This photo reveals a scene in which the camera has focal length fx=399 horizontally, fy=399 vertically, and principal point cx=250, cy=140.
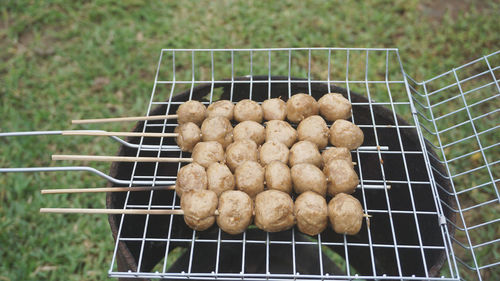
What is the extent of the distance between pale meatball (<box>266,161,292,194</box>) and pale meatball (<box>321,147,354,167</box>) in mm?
331

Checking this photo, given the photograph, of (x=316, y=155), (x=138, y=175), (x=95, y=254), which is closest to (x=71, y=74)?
(x=95, y=254)

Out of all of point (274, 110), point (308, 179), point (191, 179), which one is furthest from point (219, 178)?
point (274, 110)

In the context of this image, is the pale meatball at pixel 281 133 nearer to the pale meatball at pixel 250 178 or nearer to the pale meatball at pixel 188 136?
Result: the pale meatball at pixel 250 178

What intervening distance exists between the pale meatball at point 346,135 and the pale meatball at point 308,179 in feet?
1.10

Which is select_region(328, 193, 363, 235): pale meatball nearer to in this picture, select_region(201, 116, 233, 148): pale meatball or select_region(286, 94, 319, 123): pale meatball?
select_region(286, 94, 319, 123): pale meatball

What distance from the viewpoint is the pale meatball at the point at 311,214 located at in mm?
2518

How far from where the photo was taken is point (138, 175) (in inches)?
124

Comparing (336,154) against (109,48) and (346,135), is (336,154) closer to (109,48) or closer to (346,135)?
(346,135)

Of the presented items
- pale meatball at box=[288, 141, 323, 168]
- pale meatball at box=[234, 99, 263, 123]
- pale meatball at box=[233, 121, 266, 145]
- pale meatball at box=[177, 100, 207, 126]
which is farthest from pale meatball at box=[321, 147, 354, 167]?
pale meatball at box=[177, 100, 207, 126]

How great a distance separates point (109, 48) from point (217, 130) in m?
3.99

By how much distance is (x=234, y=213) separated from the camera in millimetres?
2508

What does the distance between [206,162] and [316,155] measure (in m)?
0.78

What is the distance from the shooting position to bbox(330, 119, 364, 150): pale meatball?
9.51 feet

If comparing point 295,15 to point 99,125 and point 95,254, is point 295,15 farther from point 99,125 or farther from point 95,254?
point 95,254
